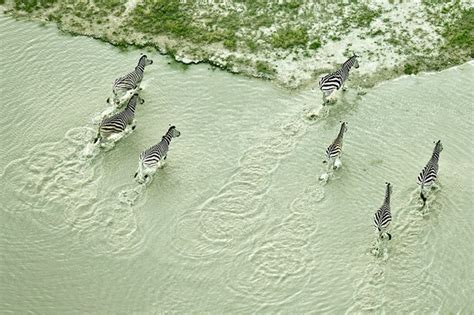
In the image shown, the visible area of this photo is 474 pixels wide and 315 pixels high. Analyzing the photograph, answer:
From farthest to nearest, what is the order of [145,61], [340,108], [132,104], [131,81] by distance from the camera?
[145,61] < [340,108] < [131,81] < [132,104]

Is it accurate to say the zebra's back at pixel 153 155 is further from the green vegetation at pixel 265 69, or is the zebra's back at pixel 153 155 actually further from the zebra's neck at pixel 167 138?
the green vegetation at pixel 265 69

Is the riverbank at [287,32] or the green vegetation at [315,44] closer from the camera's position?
the riverbank at [287,32]

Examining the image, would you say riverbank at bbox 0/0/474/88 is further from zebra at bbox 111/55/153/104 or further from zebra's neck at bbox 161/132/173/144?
zebra's neck at bbox 161/132/173/144

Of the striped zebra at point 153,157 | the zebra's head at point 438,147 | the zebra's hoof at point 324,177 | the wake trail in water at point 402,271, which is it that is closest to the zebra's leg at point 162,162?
the striped zebra at point 153,157

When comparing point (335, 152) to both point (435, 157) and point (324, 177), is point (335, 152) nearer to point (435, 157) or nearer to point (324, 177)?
point (324, 177)

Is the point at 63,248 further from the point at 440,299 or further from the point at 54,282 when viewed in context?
the point at 440,299

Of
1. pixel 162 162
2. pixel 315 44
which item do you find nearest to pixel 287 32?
pixel 315 44

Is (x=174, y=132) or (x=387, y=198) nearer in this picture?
(x=387, y=198)
